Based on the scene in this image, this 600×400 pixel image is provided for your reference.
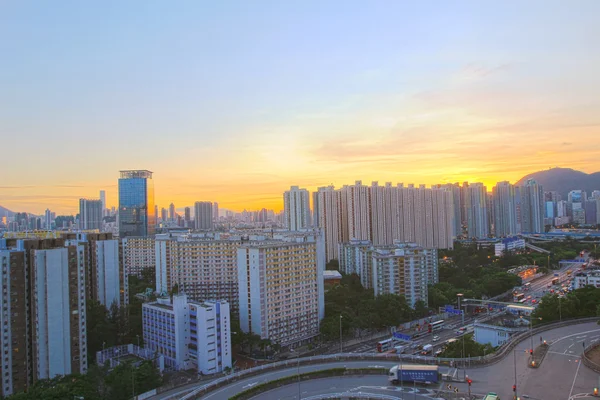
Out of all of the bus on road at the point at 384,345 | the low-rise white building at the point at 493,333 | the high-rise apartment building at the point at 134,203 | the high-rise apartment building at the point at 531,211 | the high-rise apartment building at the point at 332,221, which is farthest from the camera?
the high-rise apartment building at the point at 531,211

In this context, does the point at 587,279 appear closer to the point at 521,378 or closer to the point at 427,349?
the point at 427,349

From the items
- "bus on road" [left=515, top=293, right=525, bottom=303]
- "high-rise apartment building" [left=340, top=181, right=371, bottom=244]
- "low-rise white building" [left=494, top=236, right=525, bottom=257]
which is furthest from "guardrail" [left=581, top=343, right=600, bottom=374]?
"low-rise white building" [left=494, top=236, right=525, bottom=257]

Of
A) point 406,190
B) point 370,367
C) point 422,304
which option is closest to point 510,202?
point 406,190

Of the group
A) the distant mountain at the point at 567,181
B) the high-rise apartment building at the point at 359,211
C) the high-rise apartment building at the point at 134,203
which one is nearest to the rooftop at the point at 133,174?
the high-rise apartment building at the point at 134,203

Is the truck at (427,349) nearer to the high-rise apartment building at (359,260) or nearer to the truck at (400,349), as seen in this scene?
the truck at (400,349)

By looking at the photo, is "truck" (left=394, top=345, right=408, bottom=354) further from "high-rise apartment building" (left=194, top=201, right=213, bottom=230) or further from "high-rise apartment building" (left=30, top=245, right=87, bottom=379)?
"high-rise apartment building" (left=194, top=201, right=213, bottom=230)
